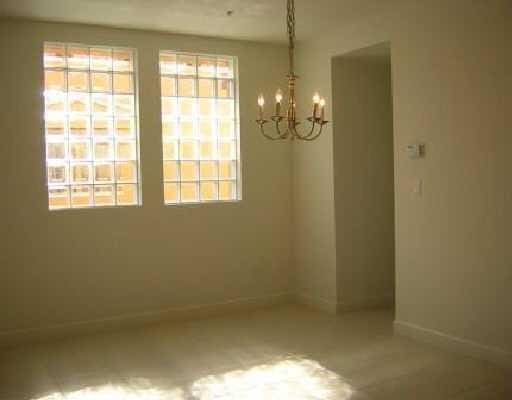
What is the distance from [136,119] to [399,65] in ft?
Answer: 7.48

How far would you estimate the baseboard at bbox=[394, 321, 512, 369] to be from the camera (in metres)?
3.86

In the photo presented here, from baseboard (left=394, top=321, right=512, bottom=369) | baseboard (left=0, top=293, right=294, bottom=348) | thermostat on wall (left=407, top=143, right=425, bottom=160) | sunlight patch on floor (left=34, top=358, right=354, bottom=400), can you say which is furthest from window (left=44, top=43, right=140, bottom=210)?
baseboard (left=394, top=321, right=512, bottom=369)

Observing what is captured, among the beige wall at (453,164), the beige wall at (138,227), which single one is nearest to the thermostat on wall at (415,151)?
the beige wall at (453,164)

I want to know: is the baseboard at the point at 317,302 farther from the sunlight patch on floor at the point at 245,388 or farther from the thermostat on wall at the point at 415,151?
the thermostat on wall at the point at 415,151

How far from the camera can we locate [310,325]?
5090 mm

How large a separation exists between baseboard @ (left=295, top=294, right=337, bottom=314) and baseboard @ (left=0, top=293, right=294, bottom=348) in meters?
0.12

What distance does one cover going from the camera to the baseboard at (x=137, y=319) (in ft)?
15.6

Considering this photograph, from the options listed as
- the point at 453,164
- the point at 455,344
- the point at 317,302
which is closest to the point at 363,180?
the point at 317,302

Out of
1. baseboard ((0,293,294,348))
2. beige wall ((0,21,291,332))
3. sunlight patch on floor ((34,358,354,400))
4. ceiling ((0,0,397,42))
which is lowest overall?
sunlight patch on floor ((34,358,354,400))

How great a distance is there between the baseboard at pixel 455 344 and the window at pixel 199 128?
202cm

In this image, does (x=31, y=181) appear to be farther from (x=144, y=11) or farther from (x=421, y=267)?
(x=421, y=267)

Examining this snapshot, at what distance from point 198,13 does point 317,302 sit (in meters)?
2.87

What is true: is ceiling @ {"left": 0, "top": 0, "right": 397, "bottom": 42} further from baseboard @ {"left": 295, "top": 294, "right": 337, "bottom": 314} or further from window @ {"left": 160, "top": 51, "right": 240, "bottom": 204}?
baseboard @ {"left": 295, "top": 294, "right": 337, "bottom": 314}

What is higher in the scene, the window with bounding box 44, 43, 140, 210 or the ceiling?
the ceiling
